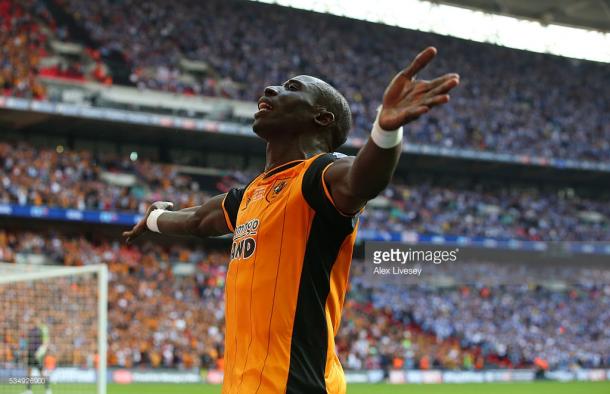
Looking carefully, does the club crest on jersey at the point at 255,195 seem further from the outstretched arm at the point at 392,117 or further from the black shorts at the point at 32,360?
the black shorts at the point at 32,360

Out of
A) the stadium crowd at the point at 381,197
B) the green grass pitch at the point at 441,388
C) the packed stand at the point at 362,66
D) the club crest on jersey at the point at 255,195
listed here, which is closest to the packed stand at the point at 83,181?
the stadium crowd at the point at 381,197

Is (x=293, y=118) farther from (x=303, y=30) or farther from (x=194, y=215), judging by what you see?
(x=303, y=30)

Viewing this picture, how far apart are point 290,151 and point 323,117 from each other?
20cm

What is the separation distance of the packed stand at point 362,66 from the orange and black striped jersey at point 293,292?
2924 centimetres

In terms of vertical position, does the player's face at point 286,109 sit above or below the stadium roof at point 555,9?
below

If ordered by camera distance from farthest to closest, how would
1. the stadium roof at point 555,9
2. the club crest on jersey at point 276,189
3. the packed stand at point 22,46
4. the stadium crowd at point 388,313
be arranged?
the stadium roof at point 555,9
the packed stand at point 22,46
the stadium crowd at point 388,313
the club crest on jersey at point 276,189

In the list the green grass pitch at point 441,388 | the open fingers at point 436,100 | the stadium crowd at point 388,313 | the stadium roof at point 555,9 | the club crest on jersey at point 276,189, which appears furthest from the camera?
the stadium roof at point 555,9

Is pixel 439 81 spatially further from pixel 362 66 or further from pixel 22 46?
pixel 362 66

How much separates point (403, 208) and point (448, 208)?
2.50 m

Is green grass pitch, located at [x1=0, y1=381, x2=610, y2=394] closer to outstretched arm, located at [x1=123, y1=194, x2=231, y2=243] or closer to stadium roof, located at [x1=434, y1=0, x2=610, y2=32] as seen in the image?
outstretched arm, located at [x1=123, y1=194, x2=231, y2=243]

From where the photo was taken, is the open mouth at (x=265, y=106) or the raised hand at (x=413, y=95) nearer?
the raised hand at (x=413, y=95)

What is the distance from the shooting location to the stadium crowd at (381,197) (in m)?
28.7

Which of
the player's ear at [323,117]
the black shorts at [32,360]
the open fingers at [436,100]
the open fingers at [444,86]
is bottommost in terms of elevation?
the black shorts at [32,360]

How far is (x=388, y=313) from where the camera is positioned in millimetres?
31859
